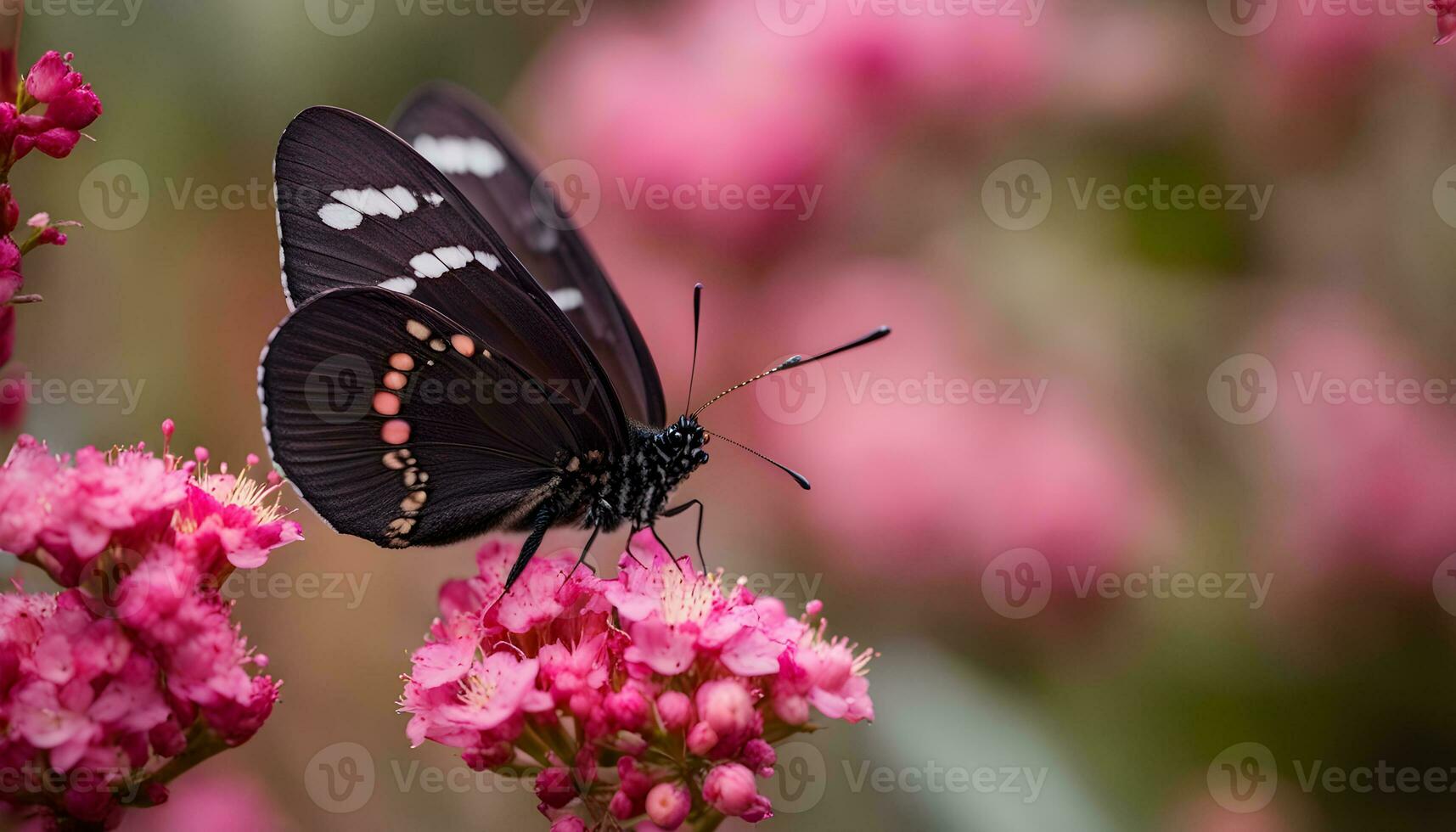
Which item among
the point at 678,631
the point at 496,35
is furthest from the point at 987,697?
the point at 496,35

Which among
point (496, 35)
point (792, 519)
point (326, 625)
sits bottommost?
point (326, 625)

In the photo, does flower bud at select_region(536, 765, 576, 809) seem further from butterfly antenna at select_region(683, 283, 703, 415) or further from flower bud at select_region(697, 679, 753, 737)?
butterfly antenna at select_region(683, 283, 703, 415)

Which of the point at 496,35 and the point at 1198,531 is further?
the point at 496,35

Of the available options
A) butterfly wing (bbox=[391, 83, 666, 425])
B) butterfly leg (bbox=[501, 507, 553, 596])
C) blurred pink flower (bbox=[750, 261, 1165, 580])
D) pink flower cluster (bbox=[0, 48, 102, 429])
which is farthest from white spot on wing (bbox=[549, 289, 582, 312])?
pink flower cluster (bbox=[0, 48, 102, 429])

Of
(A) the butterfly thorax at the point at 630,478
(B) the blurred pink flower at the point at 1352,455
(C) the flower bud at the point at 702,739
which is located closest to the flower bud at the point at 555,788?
(C) the flower bud at the point at 702,739

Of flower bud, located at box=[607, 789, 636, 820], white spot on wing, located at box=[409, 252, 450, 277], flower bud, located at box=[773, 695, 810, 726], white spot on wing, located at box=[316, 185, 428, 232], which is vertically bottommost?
flower bud, located at box=[607, 789, 636, 820]

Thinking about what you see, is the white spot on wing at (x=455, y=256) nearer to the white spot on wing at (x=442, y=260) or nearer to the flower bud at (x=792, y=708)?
the white spot on wing at (x=442, y=260)

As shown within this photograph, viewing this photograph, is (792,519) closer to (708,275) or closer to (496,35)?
(708,275)

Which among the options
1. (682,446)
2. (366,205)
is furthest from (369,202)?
(682,446)
